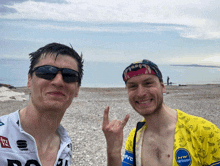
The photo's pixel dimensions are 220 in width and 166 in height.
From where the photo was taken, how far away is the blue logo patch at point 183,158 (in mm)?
2891

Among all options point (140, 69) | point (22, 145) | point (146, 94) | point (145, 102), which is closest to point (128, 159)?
point (145, 102)

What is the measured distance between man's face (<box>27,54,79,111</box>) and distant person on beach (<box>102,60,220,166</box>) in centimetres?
70

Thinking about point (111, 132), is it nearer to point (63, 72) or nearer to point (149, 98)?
point (149, 98)

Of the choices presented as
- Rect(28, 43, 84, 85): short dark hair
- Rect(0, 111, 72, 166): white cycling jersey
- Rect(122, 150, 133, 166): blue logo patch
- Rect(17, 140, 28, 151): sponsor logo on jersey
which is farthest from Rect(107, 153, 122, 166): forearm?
Rect(28, 43, 84, 85): short dark hair

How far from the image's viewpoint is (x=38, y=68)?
2.84 metres

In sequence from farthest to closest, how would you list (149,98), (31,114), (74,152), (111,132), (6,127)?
(74,152), (149,98), (111,132), (31,114), (6,127)

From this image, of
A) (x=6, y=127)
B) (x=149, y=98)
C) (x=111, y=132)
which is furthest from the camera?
(x=149, y=98)

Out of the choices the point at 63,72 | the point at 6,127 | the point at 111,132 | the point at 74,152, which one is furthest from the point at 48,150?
the point at 74,152

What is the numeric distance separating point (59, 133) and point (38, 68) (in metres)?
1.20

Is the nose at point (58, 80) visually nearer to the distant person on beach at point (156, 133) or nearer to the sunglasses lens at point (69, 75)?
the sunglasses lens at point (69, 75)

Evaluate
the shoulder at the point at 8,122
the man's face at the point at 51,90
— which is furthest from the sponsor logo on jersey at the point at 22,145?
the man's face at the point at 51,90

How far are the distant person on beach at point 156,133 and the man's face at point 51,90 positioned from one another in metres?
0.70

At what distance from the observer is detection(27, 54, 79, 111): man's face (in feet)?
8.97

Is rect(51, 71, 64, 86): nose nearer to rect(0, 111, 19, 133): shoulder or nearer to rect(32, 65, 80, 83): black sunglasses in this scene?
rect(32, 65, 80, 83): black sunglasses
